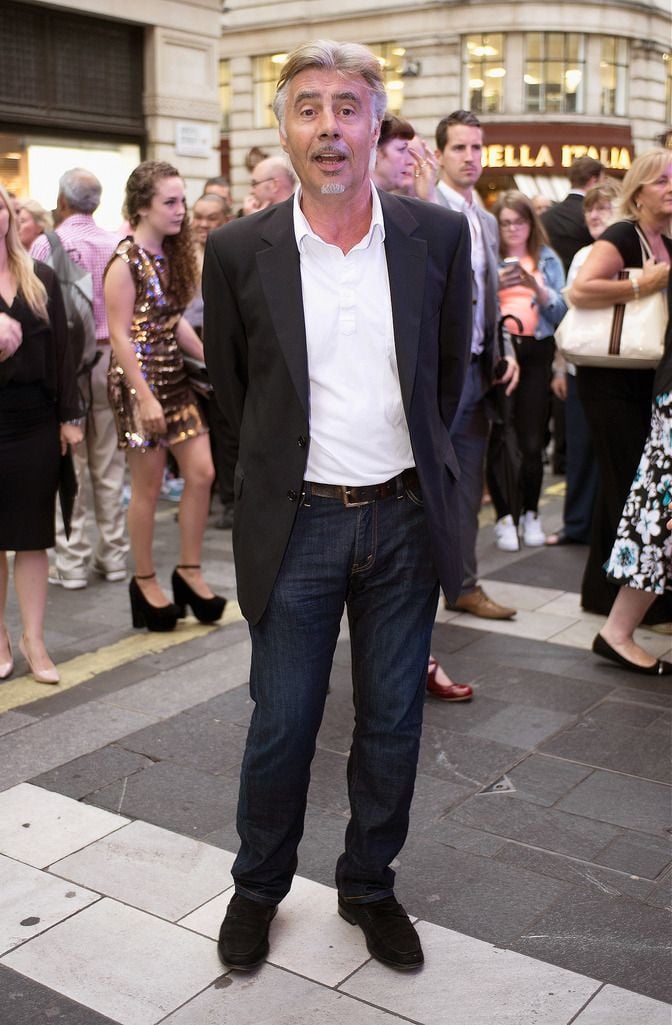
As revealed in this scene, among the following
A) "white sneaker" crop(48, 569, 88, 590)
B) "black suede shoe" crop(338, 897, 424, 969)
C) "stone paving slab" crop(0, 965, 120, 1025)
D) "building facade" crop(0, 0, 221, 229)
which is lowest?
"stone paving slab" crop(0, 965, 120, 1025)

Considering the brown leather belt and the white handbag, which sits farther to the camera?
the white handbag

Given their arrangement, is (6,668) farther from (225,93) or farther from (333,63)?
(225,93)

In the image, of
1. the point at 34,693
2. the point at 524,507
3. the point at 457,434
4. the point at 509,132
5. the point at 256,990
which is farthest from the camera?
the point at 509,132

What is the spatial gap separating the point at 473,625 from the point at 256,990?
3.08 m

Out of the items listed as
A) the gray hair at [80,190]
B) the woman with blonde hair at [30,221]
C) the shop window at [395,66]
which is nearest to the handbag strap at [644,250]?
the gray hair at [80,190]

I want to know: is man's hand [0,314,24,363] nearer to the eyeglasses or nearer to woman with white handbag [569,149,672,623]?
woman with white handbag [569,149,672,623]

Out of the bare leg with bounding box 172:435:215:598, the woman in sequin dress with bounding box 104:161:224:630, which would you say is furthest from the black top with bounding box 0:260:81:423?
the bare leg with bounding box 172:435:215:598

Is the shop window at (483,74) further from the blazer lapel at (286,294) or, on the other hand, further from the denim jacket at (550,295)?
the blazer lapel at (286,294)

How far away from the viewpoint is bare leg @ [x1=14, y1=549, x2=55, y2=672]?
4988 mm

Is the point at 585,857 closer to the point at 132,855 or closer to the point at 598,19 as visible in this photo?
the point at 132,855

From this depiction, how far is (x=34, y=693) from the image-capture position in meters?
4.85

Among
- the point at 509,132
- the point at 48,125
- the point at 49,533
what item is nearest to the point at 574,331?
the point at 49,533

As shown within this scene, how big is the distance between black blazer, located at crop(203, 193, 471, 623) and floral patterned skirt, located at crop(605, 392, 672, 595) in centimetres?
201

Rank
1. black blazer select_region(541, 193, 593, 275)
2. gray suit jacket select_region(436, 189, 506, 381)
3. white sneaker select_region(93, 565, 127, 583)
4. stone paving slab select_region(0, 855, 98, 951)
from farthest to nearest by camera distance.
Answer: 1. black blazer select_region(541, 193, 593, 275)
2. white sneaker select_region(93, 565, 127, 583)
3. gray suit jacket select_region(436, 189, 506, 381)
4. stone paving slab select_region(0, 855, 98, 951)
